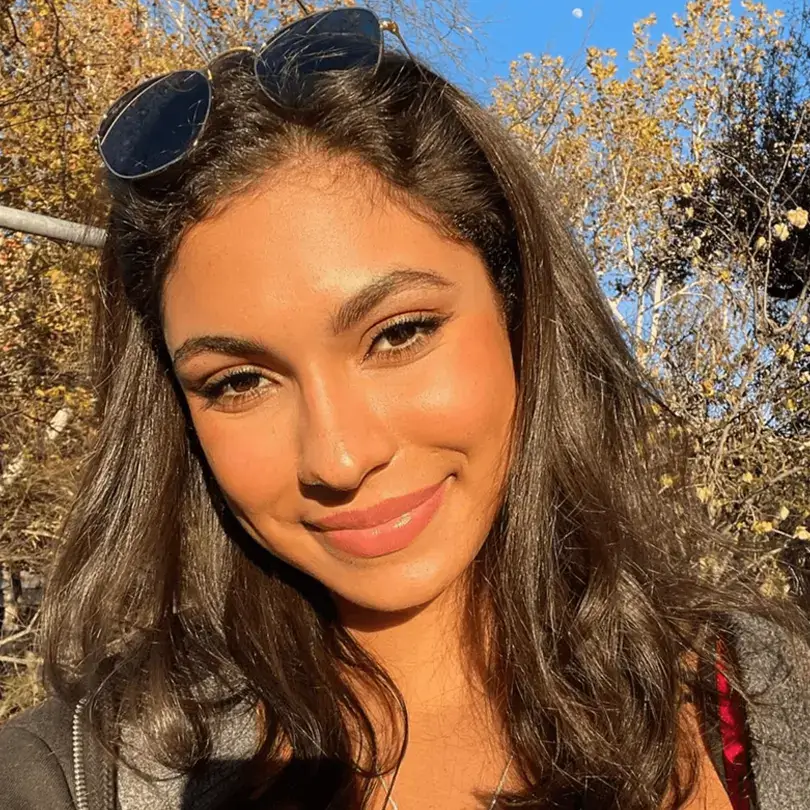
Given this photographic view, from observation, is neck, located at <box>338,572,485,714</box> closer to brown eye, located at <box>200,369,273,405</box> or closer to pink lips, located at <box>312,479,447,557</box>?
pink lips, located at <box>312,479,447,557</box>

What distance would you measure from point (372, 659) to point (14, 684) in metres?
3.76

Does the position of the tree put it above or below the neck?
above

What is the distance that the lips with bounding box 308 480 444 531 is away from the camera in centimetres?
130

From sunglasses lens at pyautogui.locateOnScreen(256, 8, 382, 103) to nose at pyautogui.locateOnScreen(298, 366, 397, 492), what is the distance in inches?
20.5

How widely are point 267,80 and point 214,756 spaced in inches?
45.8

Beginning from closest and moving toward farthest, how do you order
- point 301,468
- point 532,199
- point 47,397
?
1. point 301,468
2. point 532,199
3. point 47,397

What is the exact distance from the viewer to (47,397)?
494 centimetres

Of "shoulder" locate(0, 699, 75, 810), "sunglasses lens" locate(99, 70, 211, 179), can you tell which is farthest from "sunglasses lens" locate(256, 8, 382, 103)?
"shoulder" locate(0, 699, 75, 810)

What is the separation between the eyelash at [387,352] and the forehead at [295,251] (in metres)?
0.08

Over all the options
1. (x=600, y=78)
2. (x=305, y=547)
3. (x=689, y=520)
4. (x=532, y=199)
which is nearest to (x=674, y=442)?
(x=689, y=520)

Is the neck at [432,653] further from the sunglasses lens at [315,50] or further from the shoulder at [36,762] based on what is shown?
the sunglasses lens at [315,50]

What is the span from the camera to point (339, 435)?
1.24 metres

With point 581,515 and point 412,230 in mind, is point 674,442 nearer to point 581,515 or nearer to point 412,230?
point 581,515

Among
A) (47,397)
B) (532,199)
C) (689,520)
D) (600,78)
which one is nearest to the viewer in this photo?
(532,199)
